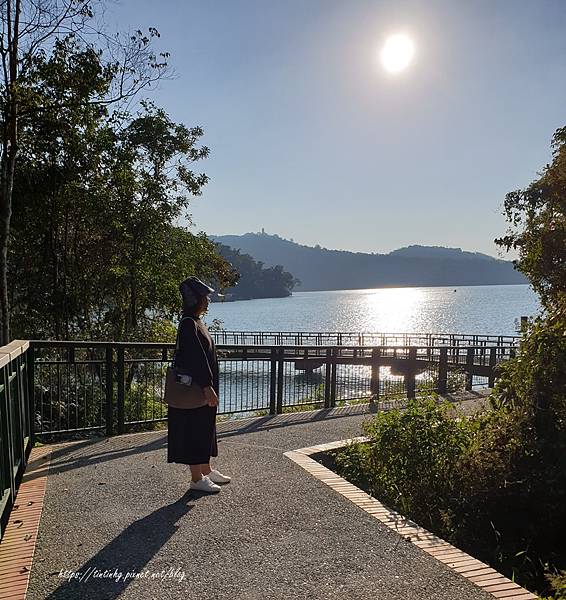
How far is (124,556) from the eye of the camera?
324 centimetres

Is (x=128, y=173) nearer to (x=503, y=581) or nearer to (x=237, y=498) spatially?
(x=237, y=498)

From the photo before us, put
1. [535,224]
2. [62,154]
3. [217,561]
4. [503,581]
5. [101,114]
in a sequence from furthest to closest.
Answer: [62,154], [101,114], [535,224], [217,561], [503,581]

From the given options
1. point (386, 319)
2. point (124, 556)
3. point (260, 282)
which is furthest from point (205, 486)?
point (260, 282)

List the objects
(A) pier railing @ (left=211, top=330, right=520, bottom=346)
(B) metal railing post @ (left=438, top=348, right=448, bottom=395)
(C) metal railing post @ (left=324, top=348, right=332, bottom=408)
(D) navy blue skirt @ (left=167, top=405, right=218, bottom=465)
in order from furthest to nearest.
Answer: (A) pier railing @ (left=211, top=330, right=520, bottom=346) < (B) metal railing post @ (left=438, top=348, right=448, bottom=395) < (C) metal railing post @ (left=324, top=348, right=332, bottom=408) < (D) navy blue skirt @ (left=167, top=405, right=218, bottom=465)

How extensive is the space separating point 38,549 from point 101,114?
982cm

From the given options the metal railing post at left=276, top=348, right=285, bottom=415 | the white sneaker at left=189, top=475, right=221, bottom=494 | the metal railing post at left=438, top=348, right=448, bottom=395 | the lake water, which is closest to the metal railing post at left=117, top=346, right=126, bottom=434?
the white sneaker at left=189, top=475, right=221, bottom=494

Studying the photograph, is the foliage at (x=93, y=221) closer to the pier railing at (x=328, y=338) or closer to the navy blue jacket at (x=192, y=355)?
the navy blue jacket at (x=192, y=355)

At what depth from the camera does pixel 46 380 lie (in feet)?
24.6

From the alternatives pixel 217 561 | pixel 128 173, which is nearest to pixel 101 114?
pixel 128 173

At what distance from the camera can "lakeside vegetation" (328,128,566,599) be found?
3.84 m

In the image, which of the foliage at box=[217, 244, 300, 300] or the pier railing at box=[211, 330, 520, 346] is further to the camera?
the foliage at box=[217, 244, 300, 300]

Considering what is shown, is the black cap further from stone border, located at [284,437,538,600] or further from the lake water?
the lake water

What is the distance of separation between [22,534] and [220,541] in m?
1.27

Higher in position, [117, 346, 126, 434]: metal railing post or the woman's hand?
the woman's hand
